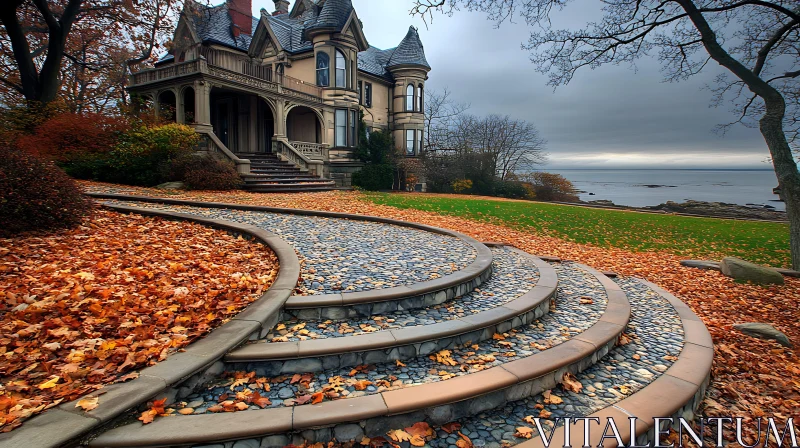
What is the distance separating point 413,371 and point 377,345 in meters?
0.40

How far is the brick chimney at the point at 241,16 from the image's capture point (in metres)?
25.4

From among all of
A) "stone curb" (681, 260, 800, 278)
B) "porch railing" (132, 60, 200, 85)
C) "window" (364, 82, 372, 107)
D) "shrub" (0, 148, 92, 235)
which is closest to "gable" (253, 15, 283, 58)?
"window" (364, 82, 372, 107)

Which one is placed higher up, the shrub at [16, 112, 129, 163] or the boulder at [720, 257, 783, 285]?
the shrub at [16, 112, 129, 163]

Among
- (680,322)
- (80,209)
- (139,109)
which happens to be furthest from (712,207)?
(139,109)

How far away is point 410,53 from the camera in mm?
28094

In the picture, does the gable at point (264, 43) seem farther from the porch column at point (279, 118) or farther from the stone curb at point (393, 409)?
the stone curb at point (393, 409)

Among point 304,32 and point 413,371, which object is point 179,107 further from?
→ point 413,371

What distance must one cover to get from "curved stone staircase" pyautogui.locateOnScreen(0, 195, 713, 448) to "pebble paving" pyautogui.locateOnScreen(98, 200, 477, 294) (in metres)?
0.06

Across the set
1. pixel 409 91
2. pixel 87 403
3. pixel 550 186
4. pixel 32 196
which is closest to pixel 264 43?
pixel 409 91

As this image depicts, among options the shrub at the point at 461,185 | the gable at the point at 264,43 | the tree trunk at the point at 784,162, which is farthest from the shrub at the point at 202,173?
the tree trunk at the point at 784,162

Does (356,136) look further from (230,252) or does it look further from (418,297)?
(418,297)

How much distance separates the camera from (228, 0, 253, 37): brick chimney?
83.4 feet

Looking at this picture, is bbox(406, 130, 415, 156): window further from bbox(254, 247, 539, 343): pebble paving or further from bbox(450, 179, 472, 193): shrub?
bbox(254, 247, 539, 343): pebble paving

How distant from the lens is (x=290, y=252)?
582cm
